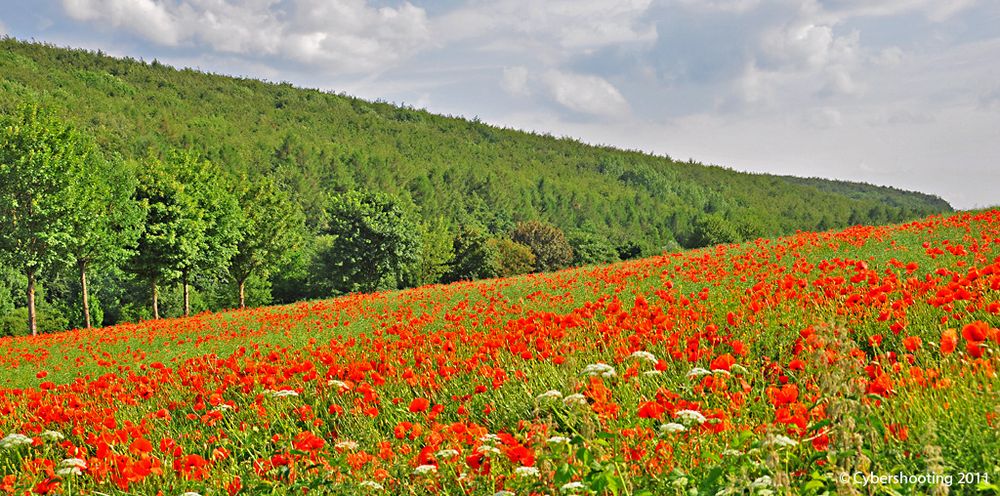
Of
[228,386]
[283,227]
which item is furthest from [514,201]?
[228,386]

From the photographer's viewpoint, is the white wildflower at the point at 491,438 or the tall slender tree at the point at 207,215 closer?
the white wildflower at the point at 491,438

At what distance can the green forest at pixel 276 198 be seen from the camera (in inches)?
1071

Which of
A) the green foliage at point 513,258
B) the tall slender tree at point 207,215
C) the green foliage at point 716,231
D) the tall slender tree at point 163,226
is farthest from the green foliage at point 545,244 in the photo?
the tall slender tree at point 163,226

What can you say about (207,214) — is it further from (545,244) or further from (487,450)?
(545,244)

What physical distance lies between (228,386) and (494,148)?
562 feet

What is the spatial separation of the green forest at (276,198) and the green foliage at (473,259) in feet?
0.66

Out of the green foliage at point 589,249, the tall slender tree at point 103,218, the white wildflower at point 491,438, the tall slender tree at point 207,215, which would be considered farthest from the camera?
the green foliage at point 589,249

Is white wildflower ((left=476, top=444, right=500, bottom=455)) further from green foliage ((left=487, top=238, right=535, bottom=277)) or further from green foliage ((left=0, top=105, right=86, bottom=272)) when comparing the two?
green foliage ((left=487, top=238, right=535, bottom=277))

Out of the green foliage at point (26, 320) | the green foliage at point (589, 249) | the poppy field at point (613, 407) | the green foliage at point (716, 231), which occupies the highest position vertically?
the green foliage at point (716, 231)

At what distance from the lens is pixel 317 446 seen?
152 inches

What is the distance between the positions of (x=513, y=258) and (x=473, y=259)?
614 centimetres

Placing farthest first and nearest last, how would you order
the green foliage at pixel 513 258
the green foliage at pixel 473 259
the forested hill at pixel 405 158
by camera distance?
the forested hill at pixel 405 158, the green foliage at pixel 513 258, the green foliage at pixel 473 259

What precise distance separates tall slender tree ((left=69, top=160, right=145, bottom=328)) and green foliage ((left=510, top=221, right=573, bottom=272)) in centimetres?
4437

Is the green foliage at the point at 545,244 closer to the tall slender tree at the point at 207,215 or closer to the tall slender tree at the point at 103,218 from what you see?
the tall slender tree at the point at 207,215
